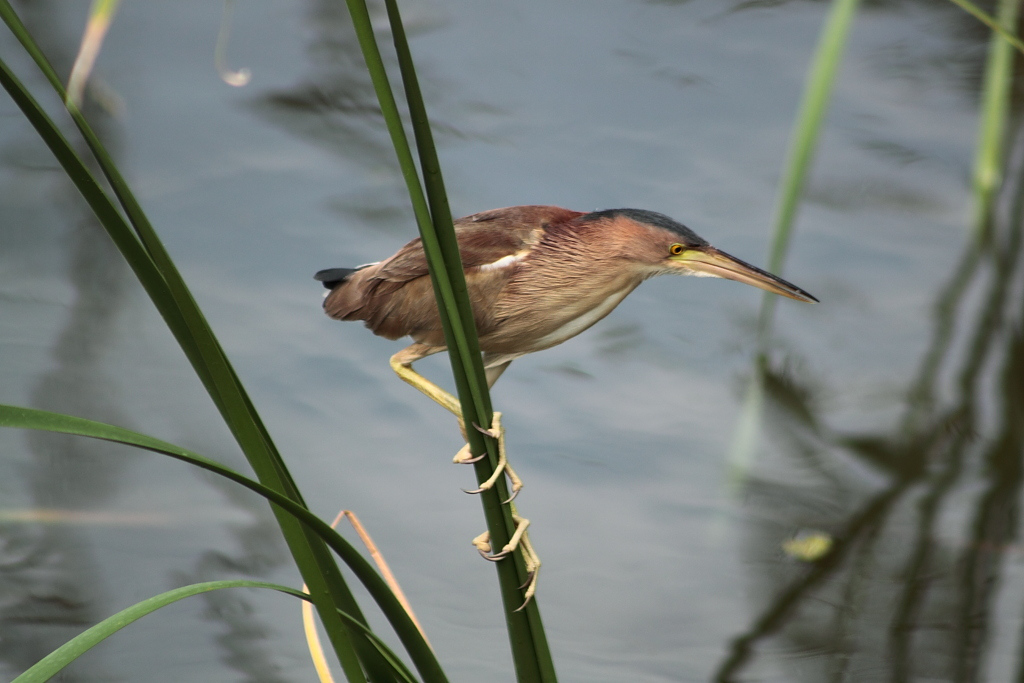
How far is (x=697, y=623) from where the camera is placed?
A: 6.50ft

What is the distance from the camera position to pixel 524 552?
0.97 metres

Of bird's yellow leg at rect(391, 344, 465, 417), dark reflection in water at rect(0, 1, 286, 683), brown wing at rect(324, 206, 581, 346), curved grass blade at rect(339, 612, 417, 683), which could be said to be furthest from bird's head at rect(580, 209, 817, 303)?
dark reflection in water at rect(0, 1, 286, 683)

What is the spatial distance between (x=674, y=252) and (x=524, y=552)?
0.36 metres

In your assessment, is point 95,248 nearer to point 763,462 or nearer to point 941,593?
point 763,462

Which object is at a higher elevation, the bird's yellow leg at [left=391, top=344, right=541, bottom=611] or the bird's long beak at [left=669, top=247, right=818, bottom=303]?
the bird's long beak at [left=669, top=247, right=818, bottom=303]

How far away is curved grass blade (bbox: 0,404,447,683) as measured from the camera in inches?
18.2

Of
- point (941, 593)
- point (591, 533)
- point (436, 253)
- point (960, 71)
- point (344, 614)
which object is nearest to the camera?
point (436, 253)

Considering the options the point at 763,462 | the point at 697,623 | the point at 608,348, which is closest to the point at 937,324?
the point at 763,462

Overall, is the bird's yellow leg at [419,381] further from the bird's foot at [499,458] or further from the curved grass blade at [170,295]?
the curved grass blade at [170,295]

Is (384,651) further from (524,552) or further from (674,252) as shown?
(674,252)

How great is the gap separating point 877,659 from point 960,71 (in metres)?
1.84

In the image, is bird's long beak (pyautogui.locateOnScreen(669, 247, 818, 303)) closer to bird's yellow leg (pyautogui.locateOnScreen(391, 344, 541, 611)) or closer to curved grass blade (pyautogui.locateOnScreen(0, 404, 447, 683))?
bird's yellow leg (pyautogui.locateOnScreen(391, 344, 541, 611))

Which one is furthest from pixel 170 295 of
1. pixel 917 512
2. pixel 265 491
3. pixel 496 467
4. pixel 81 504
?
pixel 917 512

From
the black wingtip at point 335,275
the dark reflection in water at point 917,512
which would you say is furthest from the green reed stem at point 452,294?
the dark reflection in water at point 917,512
